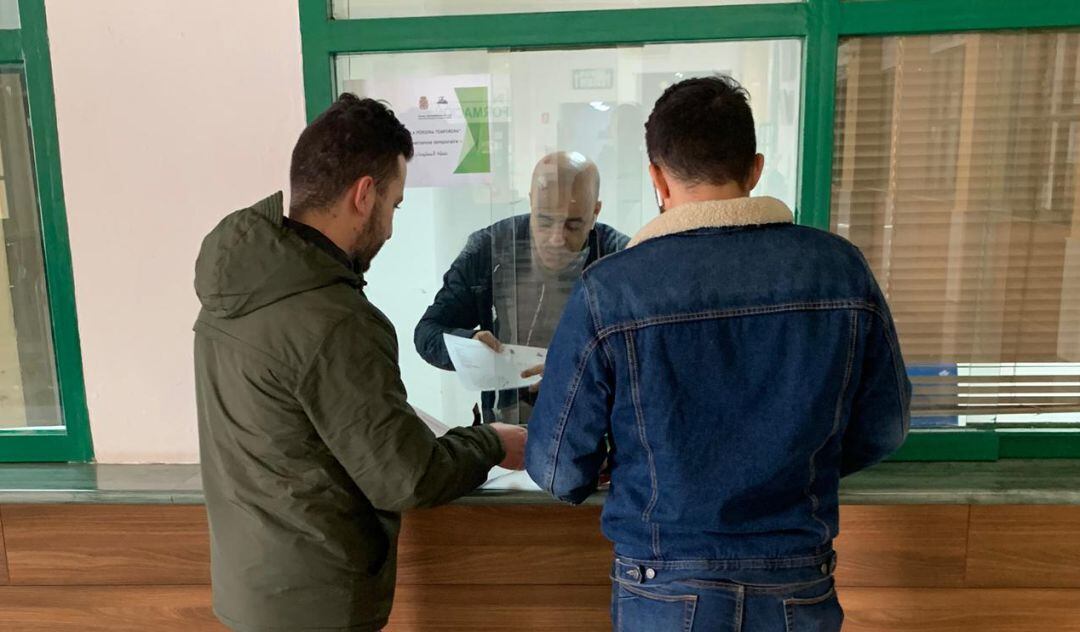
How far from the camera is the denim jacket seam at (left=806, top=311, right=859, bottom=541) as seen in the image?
1259 millimetres

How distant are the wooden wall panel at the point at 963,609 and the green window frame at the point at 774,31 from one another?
342mm

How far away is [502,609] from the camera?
2033mm

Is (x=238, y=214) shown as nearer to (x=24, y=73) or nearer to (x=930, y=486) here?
(x=24, y=73)

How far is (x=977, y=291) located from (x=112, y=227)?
224 centimetres

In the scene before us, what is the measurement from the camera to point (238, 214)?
149cm

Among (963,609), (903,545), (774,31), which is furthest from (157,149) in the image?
(963,609)

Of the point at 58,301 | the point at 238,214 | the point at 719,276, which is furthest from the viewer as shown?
the point at 58,301

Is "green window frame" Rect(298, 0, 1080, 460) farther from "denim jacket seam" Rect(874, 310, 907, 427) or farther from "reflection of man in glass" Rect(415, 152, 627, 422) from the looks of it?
"denim jacket seam" Rect(874, 310, 907, 427)

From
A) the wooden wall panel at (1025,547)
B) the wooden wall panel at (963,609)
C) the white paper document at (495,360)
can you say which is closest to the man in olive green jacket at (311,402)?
the white paper document at (495,360)

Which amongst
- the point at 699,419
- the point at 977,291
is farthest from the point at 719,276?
A: the point at 977,291

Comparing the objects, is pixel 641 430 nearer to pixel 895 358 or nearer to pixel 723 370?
pixel 723 370

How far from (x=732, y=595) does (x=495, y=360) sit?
3.40 ft

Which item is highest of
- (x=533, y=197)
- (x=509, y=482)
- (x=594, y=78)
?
(x=594, y=78)

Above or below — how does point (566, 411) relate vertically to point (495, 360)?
above
